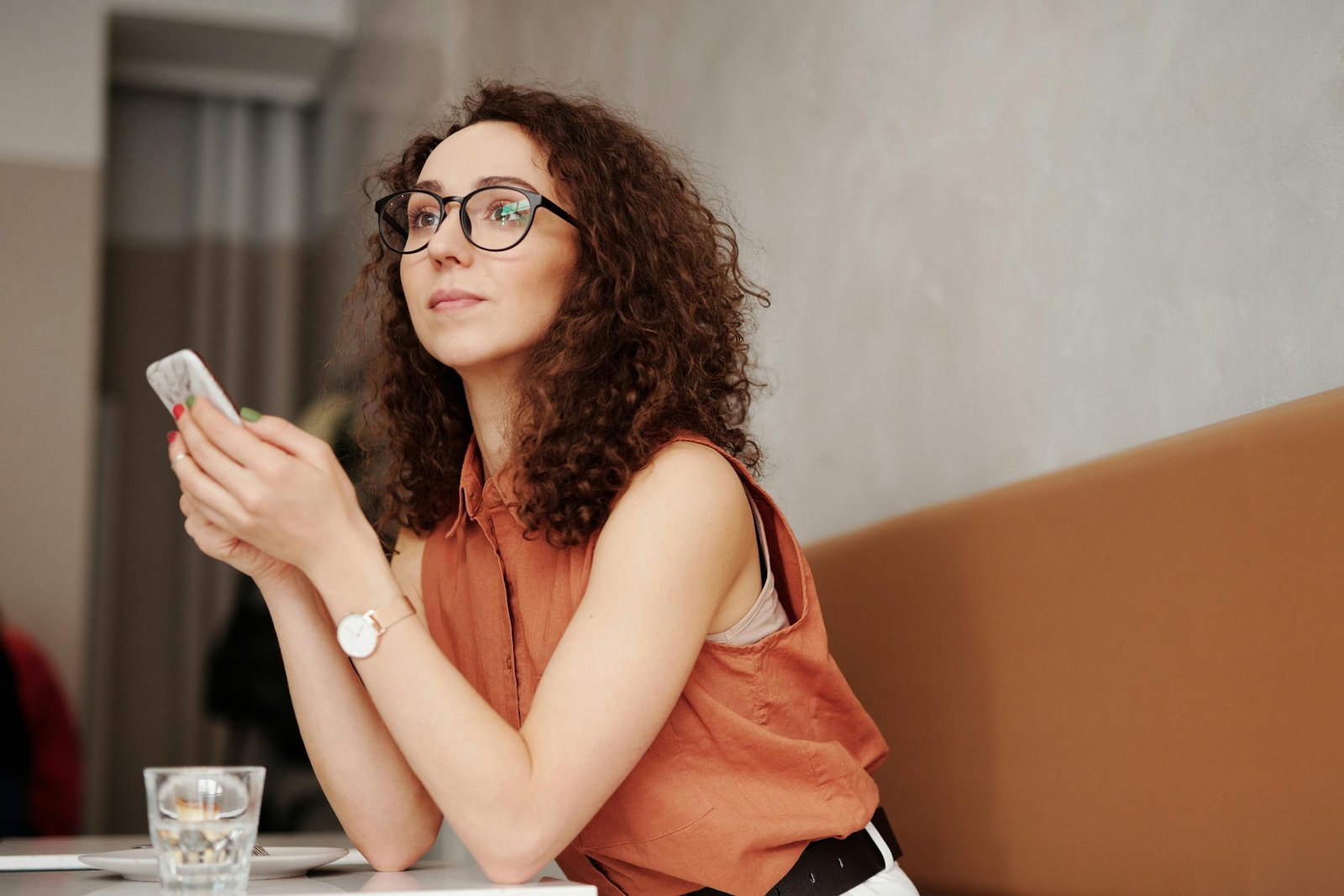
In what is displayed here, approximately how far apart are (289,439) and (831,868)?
519 mm

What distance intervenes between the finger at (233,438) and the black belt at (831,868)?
0.47 m

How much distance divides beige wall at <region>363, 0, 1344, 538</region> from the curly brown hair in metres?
0.24

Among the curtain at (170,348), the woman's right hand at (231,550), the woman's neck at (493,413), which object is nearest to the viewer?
the woman's right hand at (231,550)

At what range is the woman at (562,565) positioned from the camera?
83 centimetres

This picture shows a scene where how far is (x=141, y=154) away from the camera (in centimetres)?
488

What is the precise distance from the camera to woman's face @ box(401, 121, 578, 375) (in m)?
1.08

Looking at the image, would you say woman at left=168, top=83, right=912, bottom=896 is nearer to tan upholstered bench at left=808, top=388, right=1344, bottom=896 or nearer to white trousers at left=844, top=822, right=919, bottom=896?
white trousers at left=844, top=822, right=919, bottom=896

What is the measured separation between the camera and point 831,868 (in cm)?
97

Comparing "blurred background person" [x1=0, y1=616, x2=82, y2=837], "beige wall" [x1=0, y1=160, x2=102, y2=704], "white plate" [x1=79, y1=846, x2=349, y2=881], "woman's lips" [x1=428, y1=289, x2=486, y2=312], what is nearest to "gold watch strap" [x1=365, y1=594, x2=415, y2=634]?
"white plate" [x1=79, y1=846, x2=349, y2=881]

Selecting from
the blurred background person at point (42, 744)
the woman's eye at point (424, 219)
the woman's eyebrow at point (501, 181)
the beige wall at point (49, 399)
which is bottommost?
the blurred background person at point (42, 744)

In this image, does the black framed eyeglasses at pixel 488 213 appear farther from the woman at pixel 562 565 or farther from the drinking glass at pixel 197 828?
the drinking glass at pixel 197 828

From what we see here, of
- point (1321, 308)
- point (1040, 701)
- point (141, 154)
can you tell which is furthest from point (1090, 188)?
point (141, 154)

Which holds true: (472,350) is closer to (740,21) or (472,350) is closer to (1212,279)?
(1212,279)

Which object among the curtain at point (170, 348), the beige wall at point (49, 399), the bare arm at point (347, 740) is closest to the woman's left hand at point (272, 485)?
the bare arm at point (347, 740)
